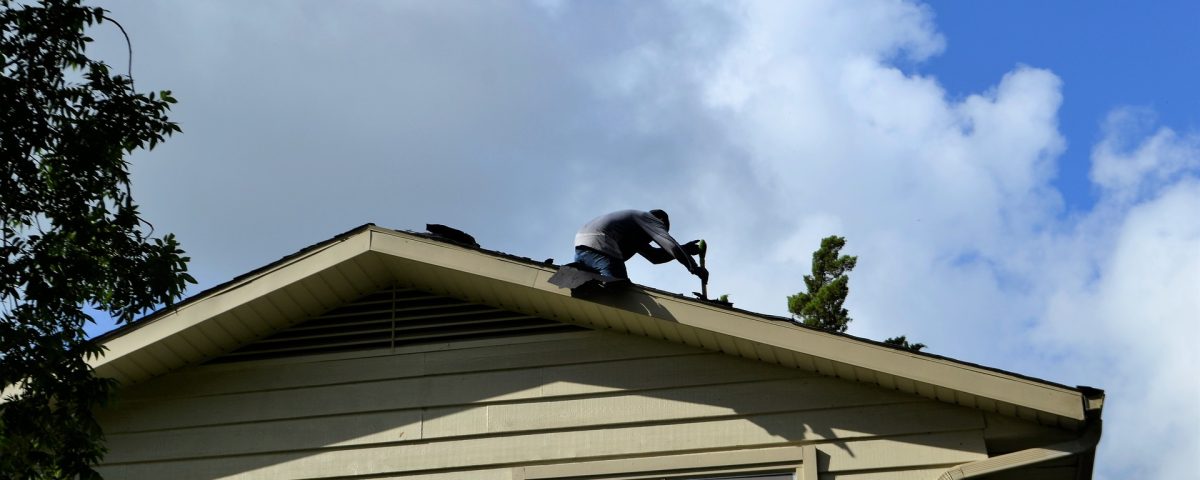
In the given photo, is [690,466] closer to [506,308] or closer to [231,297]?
[506,308]

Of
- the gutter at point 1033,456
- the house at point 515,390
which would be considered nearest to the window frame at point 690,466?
the house at point 515,390

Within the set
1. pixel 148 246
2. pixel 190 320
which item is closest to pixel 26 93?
pixel 148 246

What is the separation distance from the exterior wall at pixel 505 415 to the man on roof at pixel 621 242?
722mm

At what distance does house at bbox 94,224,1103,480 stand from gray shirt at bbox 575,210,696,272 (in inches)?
30.7

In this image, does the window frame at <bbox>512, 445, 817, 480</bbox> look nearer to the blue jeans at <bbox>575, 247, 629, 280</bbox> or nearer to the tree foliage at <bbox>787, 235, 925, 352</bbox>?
the blue jeans at <bbox>575, 247, 629, 280</bbox>

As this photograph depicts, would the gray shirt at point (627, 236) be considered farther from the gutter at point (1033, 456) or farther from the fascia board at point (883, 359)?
the gutter at point (1033, 456)

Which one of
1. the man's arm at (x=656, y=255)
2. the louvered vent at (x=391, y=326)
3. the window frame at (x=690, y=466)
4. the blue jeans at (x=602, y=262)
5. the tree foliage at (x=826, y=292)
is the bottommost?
the window frame at (x=690, y=466)

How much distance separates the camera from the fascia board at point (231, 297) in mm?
9438

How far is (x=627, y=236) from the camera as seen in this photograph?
33.1 ft

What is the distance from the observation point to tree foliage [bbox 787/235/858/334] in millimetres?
20281

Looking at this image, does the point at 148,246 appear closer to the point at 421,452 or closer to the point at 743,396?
the point at 421,452

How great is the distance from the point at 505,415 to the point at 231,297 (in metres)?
2.25

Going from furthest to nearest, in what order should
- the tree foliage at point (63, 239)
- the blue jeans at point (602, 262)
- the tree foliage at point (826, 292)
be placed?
the tree foliage at point (826, 292), the blue jeans at point (602, 262), the tree foliage at point (63, 239)

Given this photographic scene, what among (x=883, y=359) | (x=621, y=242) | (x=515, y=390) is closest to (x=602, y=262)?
(x=621, y=242)
